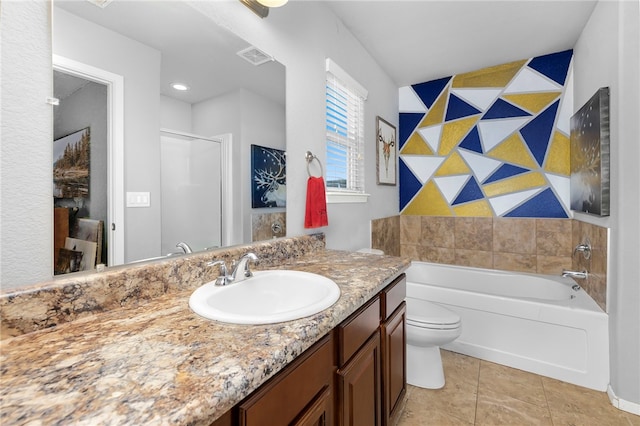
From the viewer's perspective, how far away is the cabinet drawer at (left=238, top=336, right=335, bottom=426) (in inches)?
22.3

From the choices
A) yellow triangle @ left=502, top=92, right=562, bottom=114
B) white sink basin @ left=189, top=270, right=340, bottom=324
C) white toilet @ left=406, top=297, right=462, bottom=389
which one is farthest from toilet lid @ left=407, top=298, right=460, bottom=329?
yellow triangle @ left=502, top=92, right=562, bottom=114

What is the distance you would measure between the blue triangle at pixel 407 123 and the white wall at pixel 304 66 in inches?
38.4

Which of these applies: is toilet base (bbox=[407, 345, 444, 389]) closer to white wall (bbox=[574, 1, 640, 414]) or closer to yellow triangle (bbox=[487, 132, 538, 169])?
white wall (bbox=[574, 1, 640, 414])

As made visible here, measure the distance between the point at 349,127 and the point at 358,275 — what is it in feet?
4.92

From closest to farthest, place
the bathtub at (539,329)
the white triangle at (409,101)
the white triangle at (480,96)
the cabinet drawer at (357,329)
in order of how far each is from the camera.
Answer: the cabinet drawer at (357,329)
the bathtub at (539,329)
the white triangle at (480,96)
the white triangle at (409,101)

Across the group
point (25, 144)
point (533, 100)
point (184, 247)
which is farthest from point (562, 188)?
point (25, 144)

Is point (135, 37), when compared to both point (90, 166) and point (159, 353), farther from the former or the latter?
point (159, 353)

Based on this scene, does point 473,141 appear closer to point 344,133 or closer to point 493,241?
point 493,241

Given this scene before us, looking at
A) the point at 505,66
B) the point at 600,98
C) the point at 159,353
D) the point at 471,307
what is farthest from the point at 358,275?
the point at 505,66

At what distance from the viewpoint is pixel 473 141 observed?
3.00 meters

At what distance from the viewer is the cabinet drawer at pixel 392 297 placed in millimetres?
1226

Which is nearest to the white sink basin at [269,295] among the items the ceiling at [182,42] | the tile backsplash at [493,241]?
the ceiling at [182,42]

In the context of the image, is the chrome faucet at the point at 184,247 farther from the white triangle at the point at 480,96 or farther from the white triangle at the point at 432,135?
the white triangle at the point at 480,96

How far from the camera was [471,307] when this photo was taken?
2199mm
